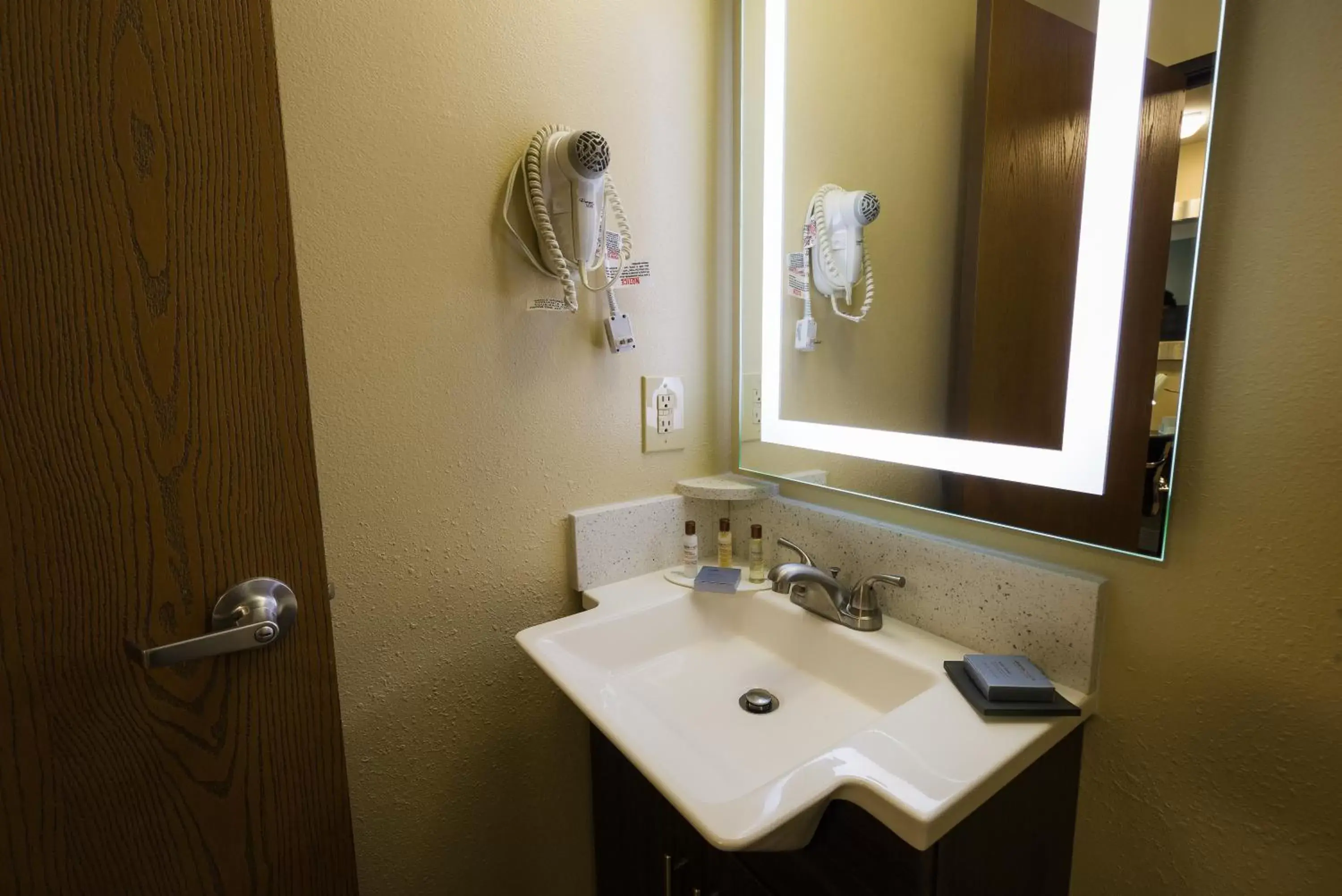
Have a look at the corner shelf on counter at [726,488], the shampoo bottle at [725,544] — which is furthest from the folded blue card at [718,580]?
the corner shelf on counter at [726,488]

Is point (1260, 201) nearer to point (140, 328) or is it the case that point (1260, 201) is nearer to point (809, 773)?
point (809, 773)

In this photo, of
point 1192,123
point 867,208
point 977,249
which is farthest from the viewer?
point 867,208

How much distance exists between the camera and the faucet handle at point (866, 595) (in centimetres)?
90

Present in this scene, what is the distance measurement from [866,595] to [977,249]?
21.0 inches

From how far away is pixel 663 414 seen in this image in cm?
113

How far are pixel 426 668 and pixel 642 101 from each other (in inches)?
39.8

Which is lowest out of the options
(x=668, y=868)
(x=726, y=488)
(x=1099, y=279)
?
(x=668, y=868)

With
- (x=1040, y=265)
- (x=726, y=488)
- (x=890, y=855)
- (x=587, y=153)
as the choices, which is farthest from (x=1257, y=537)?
(x=587, y=153)

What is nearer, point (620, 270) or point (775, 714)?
point (775, 714)

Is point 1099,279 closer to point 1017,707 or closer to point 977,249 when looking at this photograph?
point 977,249

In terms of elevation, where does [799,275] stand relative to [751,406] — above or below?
above

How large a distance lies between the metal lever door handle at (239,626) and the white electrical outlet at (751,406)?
82cm

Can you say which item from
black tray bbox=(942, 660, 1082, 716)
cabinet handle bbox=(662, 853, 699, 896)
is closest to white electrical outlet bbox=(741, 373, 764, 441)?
black tray bbox=(942, 660, 1082, 716)

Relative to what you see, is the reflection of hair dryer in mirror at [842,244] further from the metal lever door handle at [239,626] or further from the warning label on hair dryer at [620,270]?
the metal lever door handle at [239,626]
